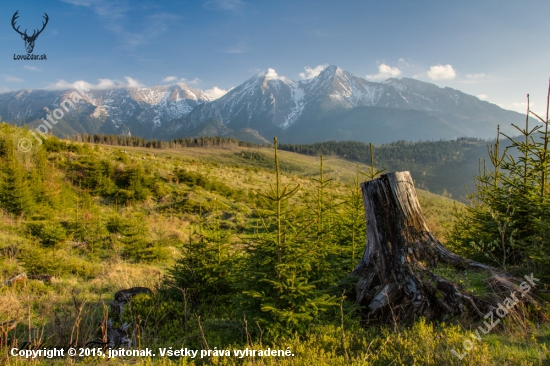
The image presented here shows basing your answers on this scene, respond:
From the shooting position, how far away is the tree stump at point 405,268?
395cm

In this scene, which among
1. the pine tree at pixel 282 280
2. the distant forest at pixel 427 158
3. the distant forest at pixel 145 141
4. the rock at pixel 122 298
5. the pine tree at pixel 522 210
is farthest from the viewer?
the distant forest at pixel 427 158

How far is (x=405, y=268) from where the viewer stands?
4.33m

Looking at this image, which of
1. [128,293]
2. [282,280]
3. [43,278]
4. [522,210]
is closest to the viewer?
[282,280]

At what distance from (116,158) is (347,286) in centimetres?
2510

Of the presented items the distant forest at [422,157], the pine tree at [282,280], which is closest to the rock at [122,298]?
the pine tree at [282,280]

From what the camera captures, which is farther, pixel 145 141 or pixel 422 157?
pixel 422 157

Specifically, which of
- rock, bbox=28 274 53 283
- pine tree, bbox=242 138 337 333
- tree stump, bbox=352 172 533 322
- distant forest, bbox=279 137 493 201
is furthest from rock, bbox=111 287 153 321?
distant forest, bbox=279 137 493 201

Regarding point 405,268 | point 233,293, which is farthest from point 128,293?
point 405,268

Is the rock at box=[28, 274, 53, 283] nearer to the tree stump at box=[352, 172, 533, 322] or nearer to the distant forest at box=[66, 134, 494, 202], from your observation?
the tree stump at box=[352, 172, 533, 322]

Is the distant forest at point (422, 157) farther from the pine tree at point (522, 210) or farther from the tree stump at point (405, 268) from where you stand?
the pine tree at point (522, 210)

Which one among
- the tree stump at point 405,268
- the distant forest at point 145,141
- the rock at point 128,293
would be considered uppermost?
the distant forest at point 145,141

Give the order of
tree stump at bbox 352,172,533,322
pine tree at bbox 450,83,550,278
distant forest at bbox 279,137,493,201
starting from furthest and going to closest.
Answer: distant forest at bbox 279,137,493,201 < pine tree at bbox 450,83,550,278 < tree stump at bbox 352,172,533,322

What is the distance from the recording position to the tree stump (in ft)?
13.0

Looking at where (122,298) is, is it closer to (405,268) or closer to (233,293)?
(233,293)
